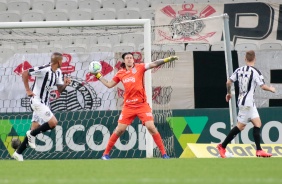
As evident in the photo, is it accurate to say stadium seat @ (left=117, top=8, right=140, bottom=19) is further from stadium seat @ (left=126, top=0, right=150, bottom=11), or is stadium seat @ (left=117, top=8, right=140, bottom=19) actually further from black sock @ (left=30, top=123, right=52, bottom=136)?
black sock @ (left=30, top=123, right=52, bottom=136)

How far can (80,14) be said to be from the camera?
20609 mm

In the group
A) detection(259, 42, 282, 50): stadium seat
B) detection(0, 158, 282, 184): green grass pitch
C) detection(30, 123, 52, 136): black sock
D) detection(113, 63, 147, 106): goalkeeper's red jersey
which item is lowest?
detection(0, 158, 282, 184): green grass pitch

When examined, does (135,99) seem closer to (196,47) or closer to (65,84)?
(65,84)

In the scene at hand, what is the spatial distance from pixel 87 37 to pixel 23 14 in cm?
248

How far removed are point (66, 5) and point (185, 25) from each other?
3556 mm

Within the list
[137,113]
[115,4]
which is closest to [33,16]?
[115,4]

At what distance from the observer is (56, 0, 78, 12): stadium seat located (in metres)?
21.2

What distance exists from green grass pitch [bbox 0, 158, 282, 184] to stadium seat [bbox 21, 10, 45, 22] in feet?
33.2

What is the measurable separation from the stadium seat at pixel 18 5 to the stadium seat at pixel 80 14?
129cm

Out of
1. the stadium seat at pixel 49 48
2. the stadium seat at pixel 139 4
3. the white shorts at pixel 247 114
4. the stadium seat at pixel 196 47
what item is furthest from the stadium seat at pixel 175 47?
the white shorts at pixel 247 114

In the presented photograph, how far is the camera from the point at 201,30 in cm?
1912

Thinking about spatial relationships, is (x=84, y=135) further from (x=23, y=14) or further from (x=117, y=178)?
(x=117, y=178)

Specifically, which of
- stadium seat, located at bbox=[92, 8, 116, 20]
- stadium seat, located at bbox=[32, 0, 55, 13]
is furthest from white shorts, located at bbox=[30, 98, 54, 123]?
stadium seat, located at bbox=[32, 0, 55, 13]

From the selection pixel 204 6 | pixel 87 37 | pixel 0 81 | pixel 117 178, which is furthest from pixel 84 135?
pixel 117 178
